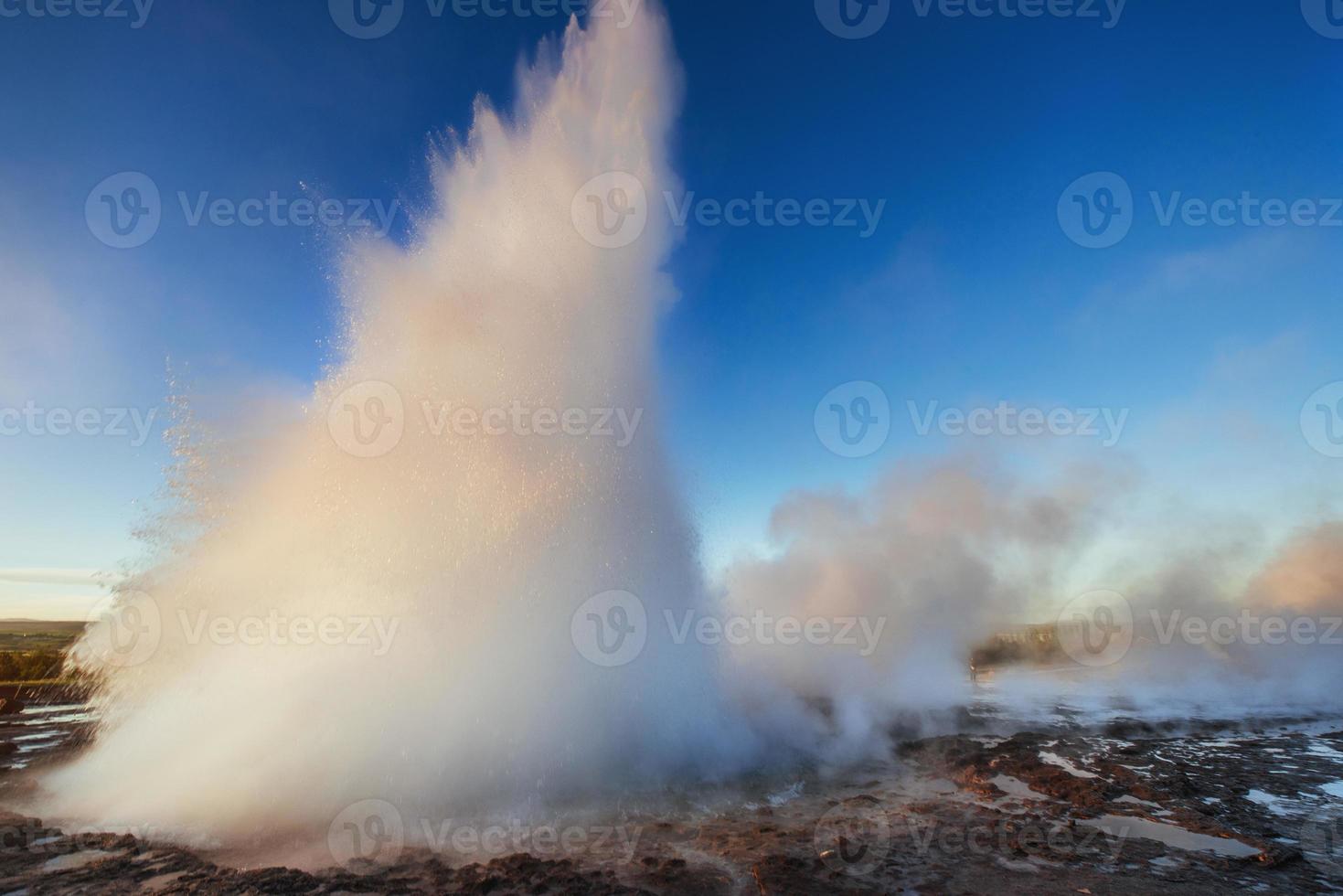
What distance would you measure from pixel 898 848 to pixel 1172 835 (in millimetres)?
5136

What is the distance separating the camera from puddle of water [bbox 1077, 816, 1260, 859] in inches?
356


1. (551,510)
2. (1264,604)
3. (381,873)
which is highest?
(551,510)

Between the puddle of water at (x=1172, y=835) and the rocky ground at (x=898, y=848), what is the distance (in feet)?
0.14

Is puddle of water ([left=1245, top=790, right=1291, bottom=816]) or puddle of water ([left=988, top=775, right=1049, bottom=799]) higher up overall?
puddle of water ([left=988, top=775, right=1049, bottom=799])

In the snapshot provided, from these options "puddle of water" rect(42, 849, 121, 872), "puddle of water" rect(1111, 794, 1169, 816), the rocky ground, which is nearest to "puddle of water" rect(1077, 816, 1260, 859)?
the rocky ground

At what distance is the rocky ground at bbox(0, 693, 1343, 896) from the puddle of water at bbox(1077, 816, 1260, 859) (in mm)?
43

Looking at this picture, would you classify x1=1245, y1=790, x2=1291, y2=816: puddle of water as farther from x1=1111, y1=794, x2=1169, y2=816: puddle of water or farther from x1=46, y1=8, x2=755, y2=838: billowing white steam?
x1=46, y1=8, x2=755, y2=838: billowing white steam

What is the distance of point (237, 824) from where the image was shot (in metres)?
9.79

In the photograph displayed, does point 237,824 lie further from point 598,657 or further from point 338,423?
point 338,423

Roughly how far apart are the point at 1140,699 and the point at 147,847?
36.7 meters

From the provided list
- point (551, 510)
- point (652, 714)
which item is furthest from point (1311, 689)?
point (551, 510)

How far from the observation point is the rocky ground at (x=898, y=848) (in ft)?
25.4

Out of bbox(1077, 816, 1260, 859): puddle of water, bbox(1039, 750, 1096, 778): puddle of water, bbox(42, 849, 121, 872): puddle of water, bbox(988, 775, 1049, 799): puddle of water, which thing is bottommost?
bbox(1039, 750, 1096, 778): puddle of water

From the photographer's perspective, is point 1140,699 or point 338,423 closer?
point 338,423
